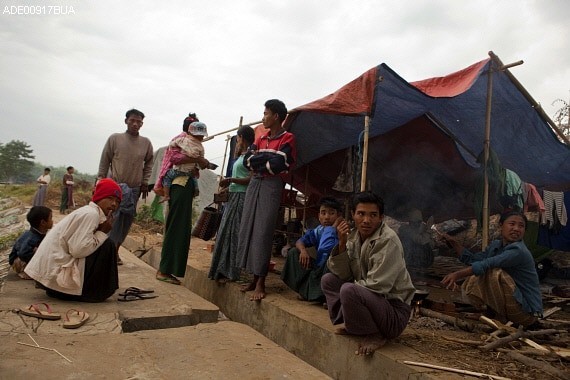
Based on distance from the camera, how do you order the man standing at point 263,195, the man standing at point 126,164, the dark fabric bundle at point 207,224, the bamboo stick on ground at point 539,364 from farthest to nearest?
the dark fabric bundle at point 207,224, the man standing at point 126,164, the man standing at point 263,195, the bamboo stick on ground at point 539,364

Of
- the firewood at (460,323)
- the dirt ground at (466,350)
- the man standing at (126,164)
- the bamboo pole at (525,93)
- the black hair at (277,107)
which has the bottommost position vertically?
the dirt ground at (466,350)

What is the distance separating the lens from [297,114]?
185 inches

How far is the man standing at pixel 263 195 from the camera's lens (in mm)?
3656

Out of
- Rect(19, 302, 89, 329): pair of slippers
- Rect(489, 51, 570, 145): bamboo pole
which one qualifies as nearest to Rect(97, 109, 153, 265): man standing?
Rect(19, 302, 89, 329): pair of slippers

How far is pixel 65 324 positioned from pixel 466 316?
327cm

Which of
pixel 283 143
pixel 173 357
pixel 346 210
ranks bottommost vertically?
pixel 173 357

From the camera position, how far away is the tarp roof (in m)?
3.90

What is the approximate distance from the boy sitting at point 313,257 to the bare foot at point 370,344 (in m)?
1.02

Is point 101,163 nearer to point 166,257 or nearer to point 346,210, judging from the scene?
point 166,257

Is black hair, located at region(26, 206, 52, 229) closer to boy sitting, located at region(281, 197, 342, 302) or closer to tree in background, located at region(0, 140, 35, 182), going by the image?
boy sitting, located at region(281, 197, 342, 302)

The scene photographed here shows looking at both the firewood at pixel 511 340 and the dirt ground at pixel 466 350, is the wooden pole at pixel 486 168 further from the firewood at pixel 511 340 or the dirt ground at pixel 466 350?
the firewood at pixel 511 340

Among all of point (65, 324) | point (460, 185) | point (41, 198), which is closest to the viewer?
point (65, 324)

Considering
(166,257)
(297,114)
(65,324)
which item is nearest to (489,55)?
(297,114)

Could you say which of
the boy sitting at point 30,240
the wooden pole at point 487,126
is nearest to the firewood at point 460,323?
the wooden pole at point 487,126
